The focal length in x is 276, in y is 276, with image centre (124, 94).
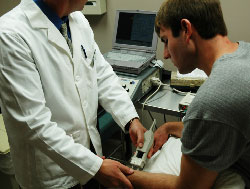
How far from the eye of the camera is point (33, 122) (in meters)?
1.03

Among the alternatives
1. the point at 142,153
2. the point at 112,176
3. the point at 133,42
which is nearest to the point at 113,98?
the point at 142,153

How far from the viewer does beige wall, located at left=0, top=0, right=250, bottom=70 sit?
1.99 meters

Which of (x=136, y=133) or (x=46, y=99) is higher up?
(x=46, y=99)

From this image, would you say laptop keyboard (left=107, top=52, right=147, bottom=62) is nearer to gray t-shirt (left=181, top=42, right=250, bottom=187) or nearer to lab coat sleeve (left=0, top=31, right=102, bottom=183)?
lab coat sleeve (left=0, top=31, right=102, bottom=183)

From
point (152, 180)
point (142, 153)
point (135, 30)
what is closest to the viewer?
point (152, 180)

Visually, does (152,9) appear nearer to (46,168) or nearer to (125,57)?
(125,57)

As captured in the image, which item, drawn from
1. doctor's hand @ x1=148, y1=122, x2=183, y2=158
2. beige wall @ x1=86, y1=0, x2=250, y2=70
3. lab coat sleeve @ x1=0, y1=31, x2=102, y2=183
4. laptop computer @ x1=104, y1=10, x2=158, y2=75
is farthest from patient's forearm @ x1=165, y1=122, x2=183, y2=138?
beige wall @ x1=86, y1=0, x2=250, y2=70

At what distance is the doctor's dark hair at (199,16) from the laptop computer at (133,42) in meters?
0.86

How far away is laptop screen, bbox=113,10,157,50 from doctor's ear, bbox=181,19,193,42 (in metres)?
0.96

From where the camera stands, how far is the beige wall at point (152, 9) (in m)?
1.99

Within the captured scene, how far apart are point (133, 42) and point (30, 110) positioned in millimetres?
1195

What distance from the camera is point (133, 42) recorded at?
2.06m

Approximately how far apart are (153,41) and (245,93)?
4.10ft

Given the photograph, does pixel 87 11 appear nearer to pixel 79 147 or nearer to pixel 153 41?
pixel 153 41
